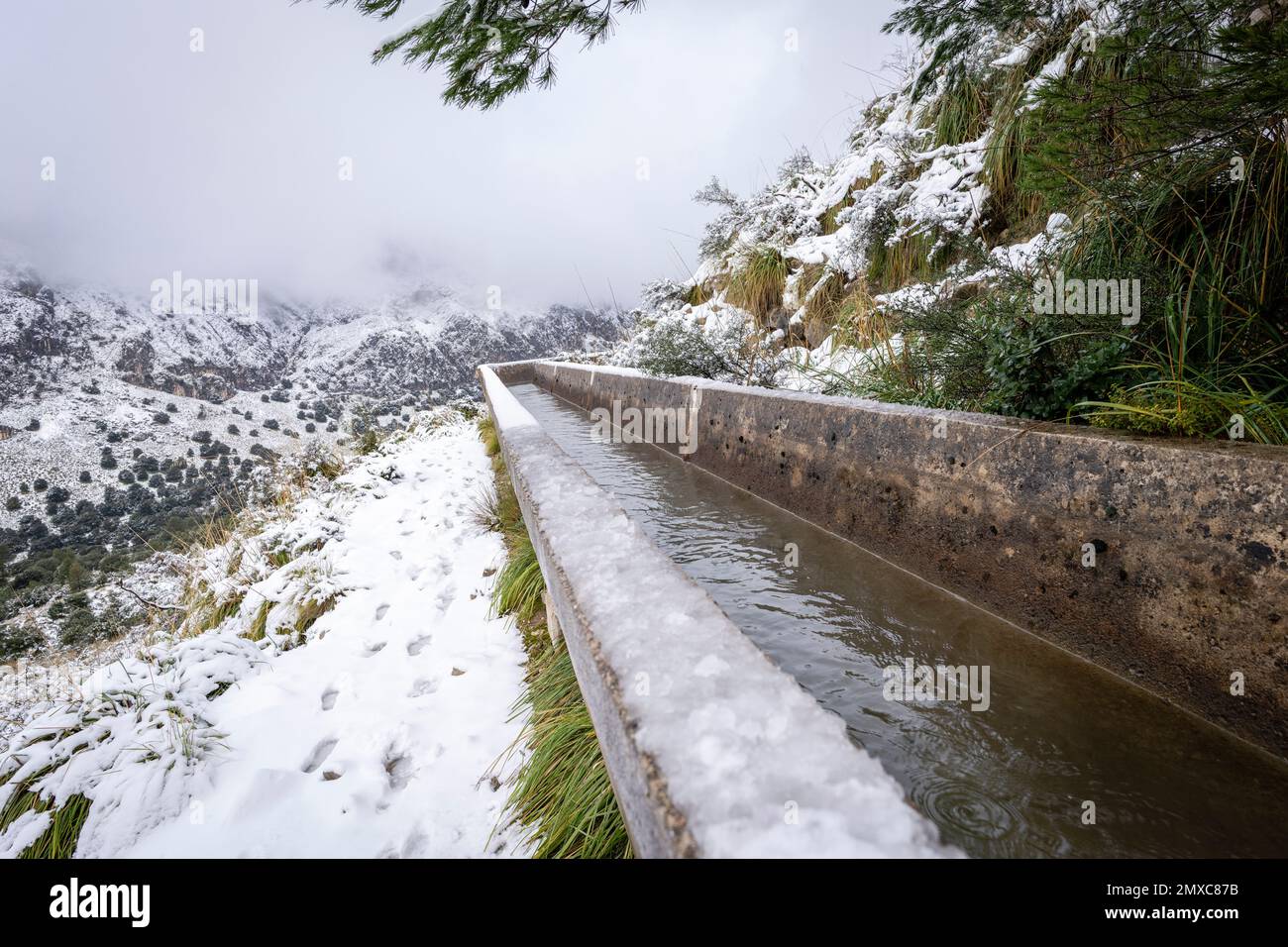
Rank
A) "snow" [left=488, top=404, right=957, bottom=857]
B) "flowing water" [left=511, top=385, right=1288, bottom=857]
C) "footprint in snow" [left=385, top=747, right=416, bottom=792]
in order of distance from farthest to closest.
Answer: "footprint in snow" [left=385, top=747, right=416, bottom=792] → "flowing water" [left=511, top=385, right=1288, bottom=857] → "snow" [left=488, top=404, right=957, bottom=857]

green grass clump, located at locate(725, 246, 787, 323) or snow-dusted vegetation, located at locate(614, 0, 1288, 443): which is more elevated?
green grass clump, located at locate(725, 246, 787, 323)

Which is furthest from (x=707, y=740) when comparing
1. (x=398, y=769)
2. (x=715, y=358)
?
(x=715, y=358)

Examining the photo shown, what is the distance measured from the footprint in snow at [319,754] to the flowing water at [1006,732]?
5.37 feet

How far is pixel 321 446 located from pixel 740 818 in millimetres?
10115

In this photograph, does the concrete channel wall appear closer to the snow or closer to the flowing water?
the snow

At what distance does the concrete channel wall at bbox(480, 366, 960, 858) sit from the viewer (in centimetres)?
67

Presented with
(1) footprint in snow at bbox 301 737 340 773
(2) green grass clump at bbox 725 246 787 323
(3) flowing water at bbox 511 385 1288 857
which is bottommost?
(1) footprint in snow at bbox 301 737 340 773

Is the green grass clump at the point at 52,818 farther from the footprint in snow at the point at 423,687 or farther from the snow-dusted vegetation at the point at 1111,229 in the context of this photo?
the snow-dusted vegetation at the point at 1111,229

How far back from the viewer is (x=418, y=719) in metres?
2.16

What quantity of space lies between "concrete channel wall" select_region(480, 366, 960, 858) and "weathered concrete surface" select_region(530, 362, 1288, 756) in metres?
1.35

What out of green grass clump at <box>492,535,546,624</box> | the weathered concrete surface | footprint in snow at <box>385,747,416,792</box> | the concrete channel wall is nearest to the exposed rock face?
green grass clump at <box>492,535,546,624</box>
